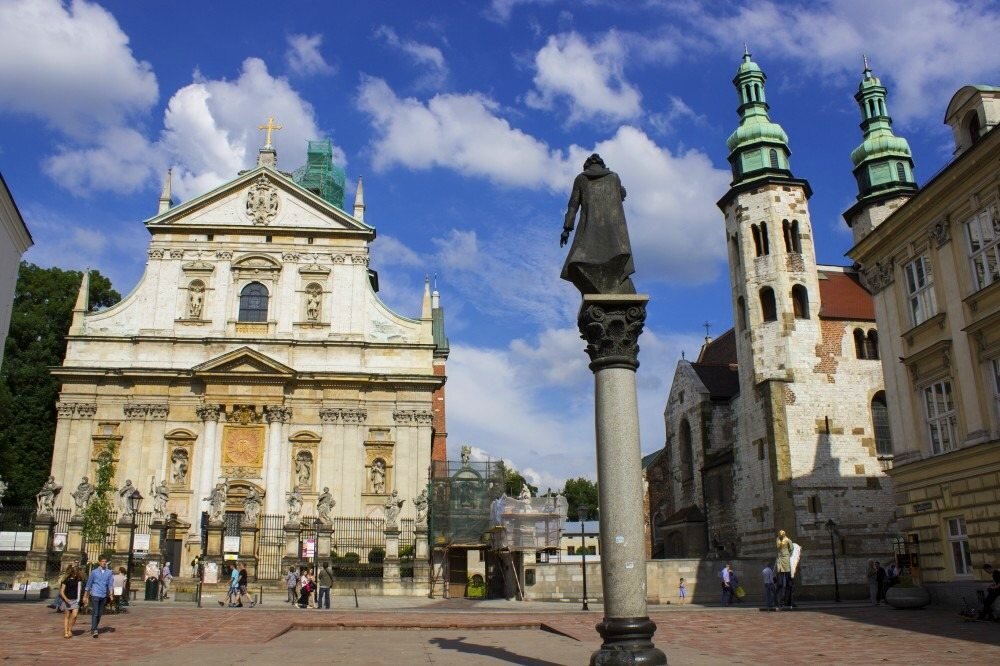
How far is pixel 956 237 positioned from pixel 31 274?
145ft

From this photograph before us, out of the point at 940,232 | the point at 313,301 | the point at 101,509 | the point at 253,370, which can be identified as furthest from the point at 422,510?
the point at 940,232

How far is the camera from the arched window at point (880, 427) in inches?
1341

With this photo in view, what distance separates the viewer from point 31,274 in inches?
1822

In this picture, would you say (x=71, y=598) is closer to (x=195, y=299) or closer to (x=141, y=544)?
(x=141, y=544)

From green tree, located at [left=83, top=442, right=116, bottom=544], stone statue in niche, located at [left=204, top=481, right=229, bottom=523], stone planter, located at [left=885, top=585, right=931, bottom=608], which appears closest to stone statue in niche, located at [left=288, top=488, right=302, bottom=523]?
stone statue in niche, located at [left=204, top=481, right=229, bottom=523]

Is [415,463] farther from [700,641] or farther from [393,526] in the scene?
[700,641]

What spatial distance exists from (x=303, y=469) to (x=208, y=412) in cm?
490

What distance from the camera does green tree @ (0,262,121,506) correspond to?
4091cm

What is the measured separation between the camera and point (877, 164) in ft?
140

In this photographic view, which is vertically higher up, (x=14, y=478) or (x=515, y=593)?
(x=14, y=478)

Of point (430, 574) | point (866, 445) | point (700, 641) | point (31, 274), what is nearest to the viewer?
point (700, 641)

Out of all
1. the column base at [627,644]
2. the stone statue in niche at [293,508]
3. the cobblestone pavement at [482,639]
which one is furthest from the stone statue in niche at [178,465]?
the column base at [627,644]

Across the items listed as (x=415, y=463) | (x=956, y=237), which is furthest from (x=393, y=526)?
(x=956, y=237)

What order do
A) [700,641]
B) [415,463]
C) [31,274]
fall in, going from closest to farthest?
[700,641] < [415,463] < [31,274]
